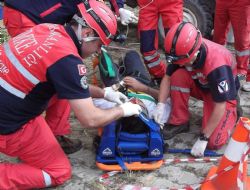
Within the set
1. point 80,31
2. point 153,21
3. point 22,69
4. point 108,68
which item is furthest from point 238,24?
point 22,69

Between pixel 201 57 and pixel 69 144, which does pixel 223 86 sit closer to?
pixel 201 57

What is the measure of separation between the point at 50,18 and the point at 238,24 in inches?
82.3

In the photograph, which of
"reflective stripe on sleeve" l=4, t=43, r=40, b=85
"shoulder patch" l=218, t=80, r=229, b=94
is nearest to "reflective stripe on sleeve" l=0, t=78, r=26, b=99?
"reflective stripe on sleeve" l=4, t=43, r=40, b=85

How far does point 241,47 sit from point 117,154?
6.91ft

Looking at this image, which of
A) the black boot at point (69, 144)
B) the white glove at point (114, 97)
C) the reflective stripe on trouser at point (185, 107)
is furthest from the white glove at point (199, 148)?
the black boot at point (69, 144)

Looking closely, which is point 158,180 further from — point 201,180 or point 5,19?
point 5,19

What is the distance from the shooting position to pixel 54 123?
142 inches

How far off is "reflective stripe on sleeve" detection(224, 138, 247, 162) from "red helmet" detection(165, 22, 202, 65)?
2.70 ft

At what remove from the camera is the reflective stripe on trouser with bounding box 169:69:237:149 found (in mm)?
3621

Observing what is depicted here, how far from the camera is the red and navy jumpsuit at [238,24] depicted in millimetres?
4395

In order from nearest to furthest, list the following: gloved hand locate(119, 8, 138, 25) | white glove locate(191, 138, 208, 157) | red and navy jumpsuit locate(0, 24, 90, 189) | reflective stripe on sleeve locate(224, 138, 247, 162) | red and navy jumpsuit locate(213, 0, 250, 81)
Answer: red and navy jumpsuit locate(0, 24, 90, 189) → reflective stripe on sleeve locate(224, 138, 247, 162) → white glove locate(191, 138, 208, 157) → red and navy jumpsuit locate(213, 0, 250, 81) → gloved hand locate(119, 8, 138, 25)

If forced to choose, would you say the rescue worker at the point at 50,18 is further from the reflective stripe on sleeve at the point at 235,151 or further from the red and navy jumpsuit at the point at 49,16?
the reflective stripe on sleeve at the point at 235,151

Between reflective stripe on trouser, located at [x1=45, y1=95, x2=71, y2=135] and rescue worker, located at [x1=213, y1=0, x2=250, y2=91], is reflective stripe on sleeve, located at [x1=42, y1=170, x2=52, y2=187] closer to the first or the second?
reflective stripe on trouser, located at [x1=45, y1=95, x2=71, y2=135]

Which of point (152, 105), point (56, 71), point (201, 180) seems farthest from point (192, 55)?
point (56, 71)
